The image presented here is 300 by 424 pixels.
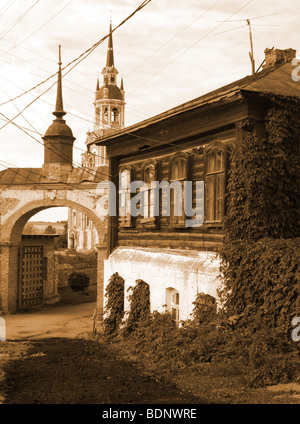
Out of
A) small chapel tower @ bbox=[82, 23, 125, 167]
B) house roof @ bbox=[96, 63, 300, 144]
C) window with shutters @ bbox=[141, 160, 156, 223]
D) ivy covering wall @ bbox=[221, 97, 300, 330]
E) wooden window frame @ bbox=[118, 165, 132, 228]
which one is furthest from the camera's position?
small chapel tower @ bbox=[82, 23, 125, 167]

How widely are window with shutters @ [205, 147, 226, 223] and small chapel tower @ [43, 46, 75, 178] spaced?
13020 mm

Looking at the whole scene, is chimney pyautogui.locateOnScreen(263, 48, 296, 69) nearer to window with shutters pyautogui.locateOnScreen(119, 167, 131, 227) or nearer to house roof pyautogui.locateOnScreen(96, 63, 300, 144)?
house roof pyautogui.locateOnScreen(96, 63, 300, 144)

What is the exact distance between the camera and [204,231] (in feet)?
43.4

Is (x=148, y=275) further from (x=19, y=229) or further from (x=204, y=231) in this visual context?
(x=19, y=229)

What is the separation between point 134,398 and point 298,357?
293 centimetres

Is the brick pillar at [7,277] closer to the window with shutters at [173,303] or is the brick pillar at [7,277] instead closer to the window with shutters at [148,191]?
the window with shutters at [148,191]

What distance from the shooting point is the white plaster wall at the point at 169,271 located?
12359 millimetres

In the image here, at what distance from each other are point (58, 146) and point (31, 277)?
22.8 feet

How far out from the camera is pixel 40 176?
80.6 feet

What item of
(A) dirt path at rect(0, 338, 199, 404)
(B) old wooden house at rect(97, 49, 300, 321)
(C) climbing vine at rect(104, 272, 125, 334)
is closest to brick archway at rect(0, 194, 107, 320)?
(B) old wooden house at rect(97, 49, 300, 321)

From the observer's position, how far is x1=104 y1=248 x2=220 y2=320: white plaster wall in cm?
1236

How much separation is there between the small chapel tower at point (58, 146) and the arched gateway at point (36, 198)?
0.16 ft
